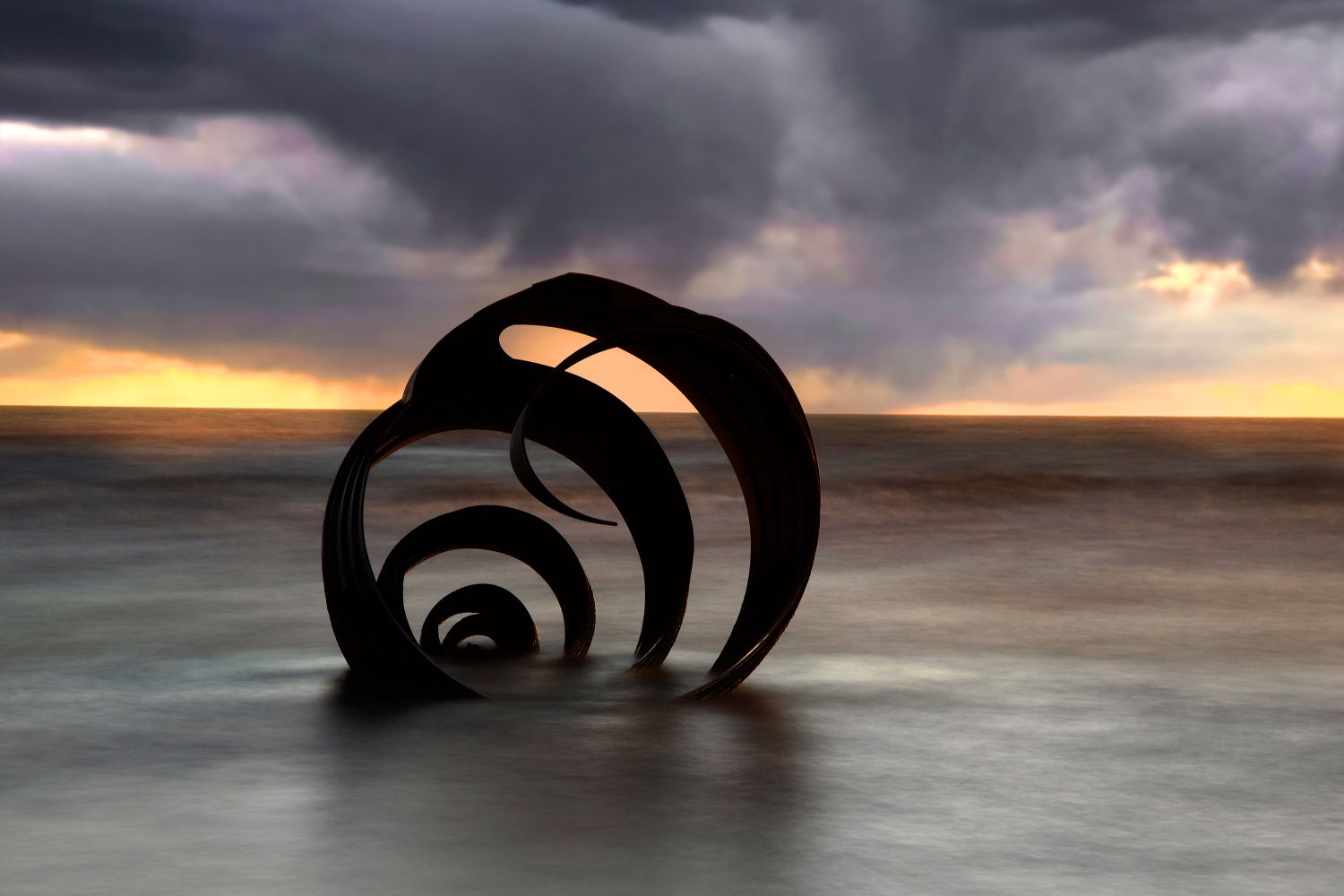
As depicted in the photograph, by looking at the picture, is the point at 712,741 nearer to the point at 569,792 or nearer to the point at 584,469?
the point at 569,792

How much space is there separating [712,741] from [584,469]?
251 centimetres

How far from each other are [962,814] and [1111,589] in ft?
29.3

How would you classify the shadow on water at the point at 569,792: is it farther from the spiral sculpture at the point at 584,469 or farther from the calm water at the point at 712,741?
the spiral sculpture at the point at 584,469

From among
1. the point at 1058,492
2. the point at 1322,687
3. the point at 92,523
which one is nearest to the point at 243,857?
the point at 1322,687

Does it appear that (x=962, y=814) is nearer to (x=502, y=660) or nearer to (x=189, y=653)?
(x=502, y=660)

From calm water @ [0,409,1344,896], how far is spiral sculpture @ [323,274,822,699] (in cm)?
39

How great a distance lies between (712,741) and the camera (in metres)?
7.46

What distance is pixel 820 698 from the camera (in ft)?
28.3

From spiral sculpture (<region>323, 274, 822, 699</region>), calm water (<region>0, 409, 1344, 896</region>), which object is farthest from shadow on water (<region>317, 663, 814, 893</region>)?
spiral sculpture (<region>323, 274, 822, 699</region>)

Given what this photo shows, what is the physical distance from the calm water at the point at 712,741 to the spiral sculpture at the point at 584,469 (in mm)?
394

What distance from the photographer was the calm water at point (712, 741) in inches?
214

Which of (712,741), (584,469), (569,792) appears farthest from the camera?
(584,469)

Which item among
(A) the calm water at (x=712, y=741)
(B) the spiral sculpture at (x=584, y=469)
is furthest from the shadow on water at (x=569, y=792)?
(B) the spiral sculpture at (x=584, y=469)

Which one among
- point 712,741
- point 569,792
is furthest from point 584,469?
point 569,792
